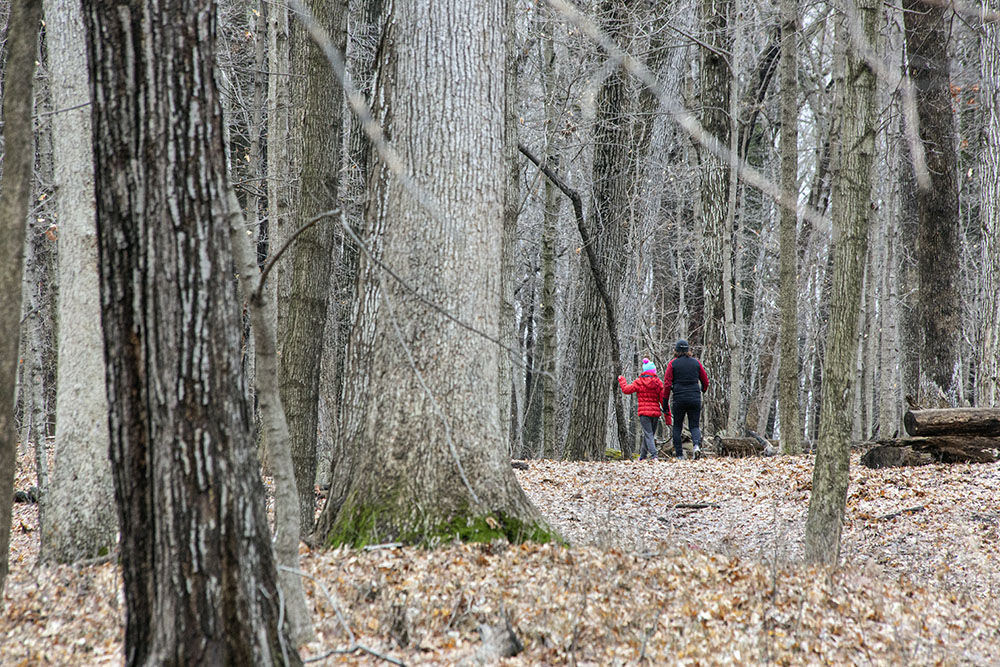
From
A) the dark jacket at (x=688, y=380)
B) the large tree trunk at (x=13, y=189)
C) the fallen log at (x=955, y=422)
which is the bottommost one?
the fallen log at (x=955, y=422)

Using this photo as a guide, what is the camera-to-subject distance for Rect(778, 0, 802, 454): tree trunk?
11508 mm

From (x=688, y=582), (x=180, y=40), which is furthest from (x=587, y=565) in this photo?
(x=180, y=40)

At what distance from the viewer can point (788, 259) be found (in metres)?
11.7

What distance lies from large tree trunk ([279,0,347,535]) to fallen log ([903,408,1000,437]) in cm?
710

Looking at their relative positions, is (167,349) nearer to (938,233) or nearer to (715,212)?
(938,233)

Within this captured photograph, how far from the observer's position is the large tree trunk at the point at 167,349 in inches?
107

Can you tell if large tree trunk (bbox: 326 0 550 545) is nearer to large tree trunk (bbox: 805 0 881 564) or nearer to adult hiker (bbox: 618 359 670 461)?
large tree trunk (bbox: 805 0 881 564)

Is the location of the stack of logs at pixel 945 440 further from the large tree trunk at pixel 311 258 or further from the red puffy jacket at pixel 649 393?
the large tree trunk at pixel 311 258

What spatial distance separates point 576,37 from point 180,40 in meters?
11.7

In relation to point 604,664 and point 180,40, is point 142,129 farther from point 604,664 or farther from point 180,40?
point 604,664

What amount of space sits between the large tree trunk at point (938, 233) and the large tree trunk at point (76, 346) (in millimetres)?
10382

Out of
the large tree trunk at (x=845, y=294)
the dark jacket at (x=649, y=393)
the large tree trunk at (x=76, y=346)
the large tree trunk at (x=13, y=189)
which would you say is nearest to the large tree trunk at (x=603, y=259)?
the dark jacket at (x=649, y=393)

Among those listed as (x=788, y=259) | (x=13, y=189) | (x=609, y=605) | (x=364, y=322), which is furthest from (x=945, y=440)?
(x=13, y=189)

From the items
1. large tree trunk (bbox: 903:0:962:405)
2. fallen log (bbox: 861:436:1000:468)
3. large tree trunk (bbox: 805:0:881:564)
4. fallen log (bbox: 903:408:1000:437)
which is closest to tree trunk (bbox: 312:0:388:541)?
large tree trunk (bbox: 805:0:881:564)
